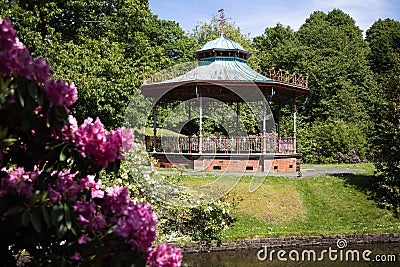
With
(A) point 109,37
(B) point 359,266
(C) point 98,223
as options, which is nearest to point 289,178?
(B) point 359,266

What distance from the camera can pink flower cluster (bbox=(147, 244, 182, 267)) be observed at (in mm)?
2674

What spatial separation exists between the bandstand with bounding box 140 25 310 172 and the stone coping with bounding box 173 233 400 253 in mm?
6546

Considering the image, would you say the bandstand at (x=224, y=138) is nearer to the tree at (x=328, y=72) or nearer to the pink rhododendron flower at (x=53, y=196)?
the tree at (x=328, y=72)

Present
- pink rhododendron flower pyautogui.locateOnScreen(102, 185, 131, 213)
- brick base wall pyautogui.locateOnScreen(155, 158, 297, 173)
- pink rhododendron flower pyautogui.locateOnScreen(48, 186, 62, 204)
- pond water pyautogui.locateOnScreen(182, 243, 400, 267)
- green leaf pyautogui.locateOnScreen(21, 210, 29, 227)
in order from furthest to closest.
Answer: brick base wall pyautogui.locateOnScreen(155, 158, 297, 173) → pond water pyautogui.locateOnScreen(182, 243, 400, 267) → pink rhododendron flower pyautogui.locateOnScreen(102, 185, 131, 213) → pink rhododendron flower pyautogui.locateOnScreen(48, 186, 62, 204) → green leaf pyautogui.locateOnScreen(21, 210, 29, 227)

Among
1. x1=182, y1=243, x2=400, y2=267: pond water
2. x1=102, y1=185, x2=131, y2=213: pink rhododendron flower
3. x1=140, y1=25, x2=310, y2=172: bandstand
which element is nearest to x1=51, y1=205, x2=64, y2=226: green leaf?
x1=102, y1=185, x2=131, y2=213: pink rhododendron flower

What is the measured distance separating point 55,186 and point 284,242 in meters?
10.6

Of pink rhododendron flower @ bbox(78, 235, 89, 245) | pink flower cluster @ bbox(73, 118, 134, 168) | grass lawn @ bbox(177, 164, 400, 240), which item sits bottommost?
grass lawn @ bbox(177, 164, 400, 240)

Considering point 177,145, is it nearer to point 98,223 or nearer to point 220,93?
point 220,93

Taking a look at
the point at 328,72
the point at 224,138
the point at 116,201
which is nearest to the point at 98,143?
the point at 116,201

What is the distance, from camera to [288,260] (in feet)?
37.4

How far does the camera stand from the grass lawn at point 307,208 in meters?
13.4

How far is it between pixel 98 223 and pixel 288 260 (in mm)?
9343

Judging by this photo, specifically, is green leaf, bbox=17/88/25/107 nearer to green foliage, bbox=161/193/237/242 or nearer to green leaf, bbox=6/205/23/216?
green leaf, bbox=6/205/23/216

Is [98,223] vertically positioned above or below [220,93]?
Result: below
